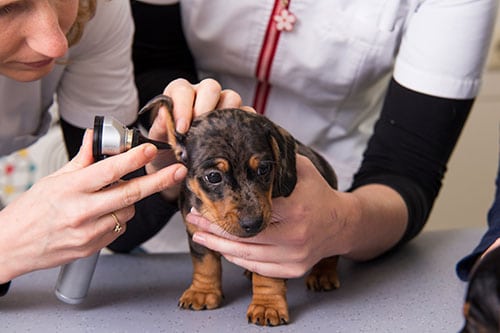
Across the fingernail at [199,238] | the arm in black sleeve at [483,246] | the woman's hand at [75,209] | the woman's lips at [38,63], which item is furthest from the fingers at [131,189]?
the arm in black sleeve at [483,246]

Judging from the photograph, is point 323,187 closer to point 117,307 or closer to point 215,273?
point 215,273

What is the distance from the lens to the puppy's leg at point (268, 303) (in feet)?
2.82

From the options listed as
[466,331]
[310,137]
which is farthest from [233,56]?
[466,331]

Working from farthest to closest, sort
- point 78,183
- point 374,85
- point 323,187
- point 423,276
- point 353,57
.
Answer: point 374,85 < point 353,57 < point 423,276 < point 323,187 < point 78,183

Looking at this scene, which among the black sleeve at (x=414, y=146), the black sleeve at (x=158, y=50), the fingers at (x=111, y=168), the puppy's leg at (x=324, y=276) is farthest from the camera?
the black sleeve at (x=158, y=50)

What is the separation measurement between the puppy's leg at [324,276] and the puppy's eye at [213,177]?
242 mm

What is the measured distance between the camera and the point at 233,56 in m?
1.23

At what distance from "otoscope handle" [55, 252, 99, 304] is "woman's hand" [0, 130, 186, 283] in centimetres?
5

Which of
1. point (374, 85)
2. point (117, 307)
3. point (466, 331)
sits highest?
point (466, 331)

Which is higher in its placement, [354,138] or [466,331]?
[466,331]

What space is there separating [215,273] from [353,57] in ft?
1.53

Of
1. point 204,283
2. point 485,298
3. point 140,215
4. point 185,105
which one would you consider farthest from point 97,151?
point 485,298

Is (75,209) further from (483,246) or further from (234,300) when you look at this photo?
(483,246)

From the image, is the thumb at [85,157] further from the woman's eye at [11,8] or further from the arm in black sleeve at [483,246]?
the arm in black sleeve at [483,246]
